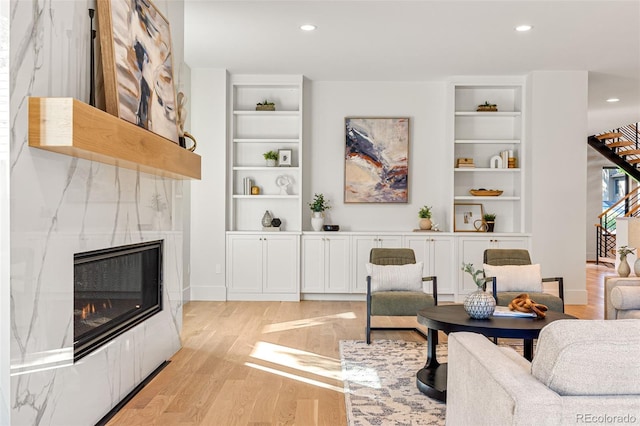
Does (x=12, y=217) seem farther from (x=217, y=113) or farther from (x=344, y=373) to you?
(x=217, y=113)

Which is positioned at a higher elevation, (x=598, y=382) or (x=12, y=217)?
(x=12, y=217)

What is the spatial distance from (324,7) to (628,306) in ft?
11.5

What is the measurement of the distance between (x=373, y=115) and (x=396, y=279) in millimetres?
3103

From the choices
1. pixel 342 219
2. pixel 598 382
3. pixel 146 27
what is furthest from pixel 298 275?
pixel 598 382

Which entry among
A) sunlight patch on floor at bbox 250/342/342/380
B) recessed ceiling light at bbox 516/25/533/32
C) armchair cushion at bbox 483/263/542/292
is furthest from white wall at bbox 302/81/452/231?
sunlight patch on floor at bbox 250/342/342/380

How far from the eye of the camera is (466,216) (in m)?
7.51

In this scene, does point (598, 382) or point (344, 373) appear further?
point (344, 373)

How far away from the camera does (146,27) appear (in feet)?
11.7

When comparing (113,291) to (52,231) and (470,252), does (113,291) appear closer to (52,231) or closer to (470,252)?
(52,231)

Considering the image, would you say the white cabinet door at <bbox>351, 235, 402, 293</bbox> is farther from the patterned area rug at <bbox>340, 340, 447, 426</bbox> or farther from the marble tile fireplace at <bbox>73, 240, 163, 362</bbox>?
the marble tile fireplace at <bbox>73, 240, 163, 362</bbox>

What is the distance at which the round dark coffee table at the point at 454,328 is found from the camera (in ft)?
10.9

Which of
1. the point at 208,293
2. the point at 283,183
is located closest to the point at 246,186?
the point at 283,183

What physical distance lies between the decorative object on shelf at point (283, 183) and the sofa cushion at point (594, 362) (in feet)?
19.3

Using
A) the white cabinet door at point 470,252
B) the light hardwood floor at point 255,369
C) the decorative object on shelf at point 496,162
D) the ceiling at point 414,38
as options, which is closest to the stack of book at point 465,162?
the decorative object on shelf at point 496,162
